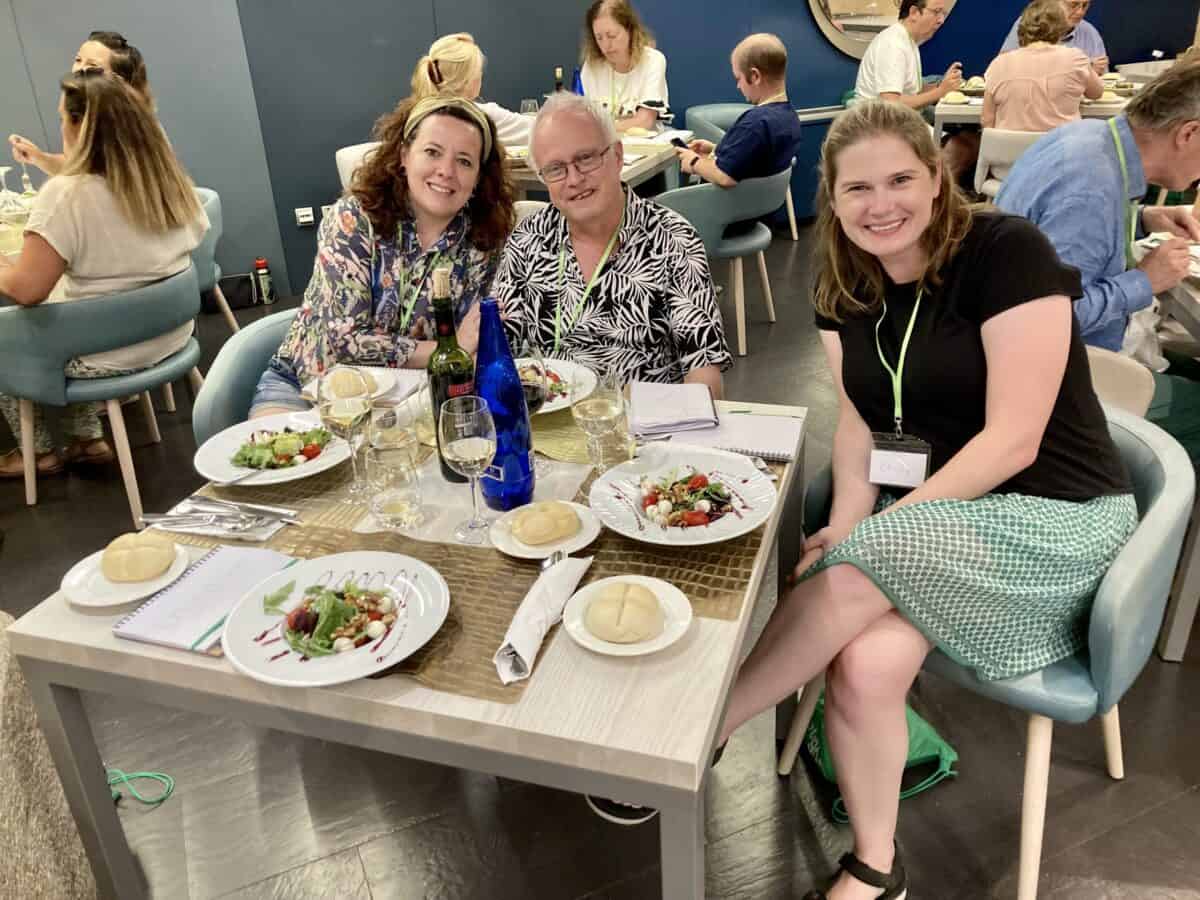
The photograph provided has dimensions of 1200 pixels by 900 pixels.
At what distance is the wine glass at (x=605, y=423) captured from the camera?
4.83 feet

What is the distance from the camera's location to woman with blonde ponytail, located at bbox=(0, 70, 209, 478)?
8.83ft

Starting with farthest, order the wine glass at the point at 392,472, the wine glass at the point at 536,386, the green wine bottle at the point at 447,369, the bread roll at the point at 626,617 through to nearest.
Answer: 1. the wine glass at the point at 536,386
2. the green wine bottle at the point at 447,369
3. the wine glass at the point at 392,472
4. the bread roll at the point at 626,617

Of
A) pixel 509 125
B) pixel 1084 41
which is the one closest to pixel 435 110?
pixel 509 125

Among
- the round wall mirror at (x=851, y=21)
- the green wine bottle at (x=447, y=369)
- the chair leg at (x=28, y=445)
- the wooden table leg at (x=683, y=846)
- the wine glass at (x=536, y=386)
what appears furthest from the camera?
the round wall mirror at (x=851, y=21)

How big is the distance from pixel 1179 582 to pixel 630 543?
164cm

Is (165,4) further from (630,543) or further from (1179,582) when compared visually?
(1179,582)

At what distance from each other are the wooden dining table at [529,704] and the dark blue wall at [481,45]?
443 cm

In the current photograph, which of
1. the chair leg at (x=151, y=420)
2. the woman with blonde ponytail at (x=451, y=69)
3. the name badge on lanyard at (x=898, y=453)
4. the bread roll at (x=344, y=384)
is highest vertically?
the woman with blonde ponytail at (x=451, y=69)

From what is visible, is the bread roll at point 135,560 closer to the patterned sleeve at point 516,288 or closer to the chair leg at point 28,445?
the patterned sleeve at point 516,288

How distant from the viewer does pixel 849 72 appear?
6.52 m

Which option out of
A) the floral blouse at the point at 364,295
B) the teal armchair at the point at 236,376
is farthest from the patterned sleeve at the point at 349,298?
the teal armchair at the point at 236,376

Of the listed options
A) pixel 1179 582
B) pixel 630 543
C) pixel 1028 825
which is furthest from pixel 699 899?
pixel 1179 582

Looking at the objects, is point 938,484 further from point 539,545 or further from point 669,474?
point 539,545

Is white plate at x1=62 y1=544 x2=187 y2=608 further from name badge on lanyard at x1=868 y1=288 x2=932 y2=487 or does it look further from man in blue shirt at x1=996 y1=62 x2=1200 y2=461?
man in blue shirt at x1=996 y1=62 x2=1200 y2=461
